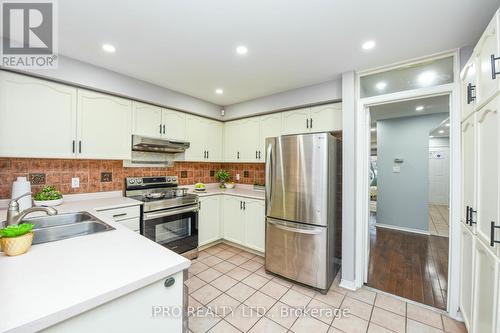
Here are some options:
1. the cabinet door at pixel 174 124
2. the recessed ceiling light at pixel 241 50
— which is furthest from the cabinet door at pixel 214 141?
the recessed ceiling light at pixel 241 50

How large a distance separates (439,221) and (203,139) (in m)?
5.60

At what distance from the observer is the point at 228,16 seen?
1555 millimetres

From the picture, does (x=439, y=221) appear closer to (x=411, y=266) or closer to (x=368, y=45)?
(x=411, y=266)

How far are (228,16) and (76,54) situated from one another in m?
1.61

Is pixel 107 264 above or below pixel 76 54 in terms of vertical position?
below

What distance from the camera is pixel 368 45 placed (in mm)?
1887

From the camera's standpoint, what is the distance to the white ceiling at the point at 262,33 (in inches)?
57.3

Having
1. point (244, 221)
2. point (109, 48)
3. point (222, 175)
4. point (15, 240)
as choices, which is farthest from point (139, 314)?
point (222, 175)

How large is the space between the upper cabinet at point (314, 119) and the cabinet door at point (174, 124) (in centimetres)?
150

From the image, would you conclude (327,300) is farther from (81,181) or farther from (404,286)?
(81,181)

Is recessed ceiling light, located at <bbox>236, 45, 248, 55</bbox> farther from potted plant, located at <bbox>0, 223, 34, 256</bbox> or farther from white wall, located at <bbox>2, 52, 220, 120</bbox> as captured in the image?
potted plant, located at <bbox>0, 223, 34, 256</bbox>

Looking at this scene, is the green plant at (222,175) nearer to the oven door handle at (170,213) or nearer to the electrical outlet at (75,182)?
the oven door handle at (170,213)

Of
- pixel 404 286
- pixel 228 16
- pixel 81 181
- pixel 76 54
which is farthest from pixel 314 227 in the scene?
pixel 76 54

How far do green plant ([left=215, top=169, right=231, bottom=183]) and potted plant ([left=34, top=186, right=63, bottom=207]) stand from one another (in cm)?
229
